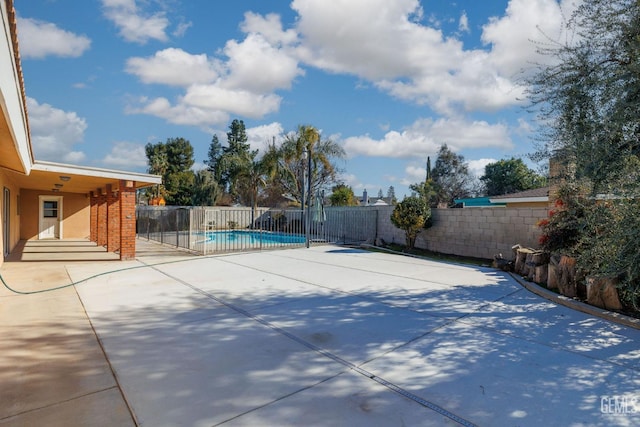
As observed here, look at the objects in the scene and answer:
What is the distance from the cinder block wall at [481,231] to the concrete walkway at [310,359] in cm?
393

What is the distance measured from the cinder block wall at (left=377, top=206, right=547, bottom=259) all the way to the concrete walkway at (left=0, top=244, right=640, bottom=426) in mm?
3931

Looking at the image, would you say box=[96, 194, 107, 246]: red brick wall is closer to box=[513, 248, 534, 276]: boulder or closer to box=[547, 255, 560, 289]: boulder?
box=[513, 248, 534, 276]: boulder

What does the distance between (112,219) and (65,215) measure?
723 centimetres

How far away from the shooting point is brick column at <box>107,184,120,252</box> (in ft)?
37.9

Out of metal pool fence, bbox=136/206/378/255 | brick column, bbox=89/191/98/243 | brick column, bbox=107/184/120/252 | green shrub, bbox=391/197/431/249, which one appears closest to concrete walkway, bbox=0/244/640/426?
green shrub, bbox=391/197/431/249

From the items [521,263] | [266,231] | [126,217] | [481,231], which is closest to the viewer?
[521,263]

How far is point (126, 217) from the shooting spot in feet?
31.8

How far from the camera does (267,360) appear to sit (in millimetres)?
3287

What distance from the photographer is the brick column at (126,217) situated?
9.65 metres

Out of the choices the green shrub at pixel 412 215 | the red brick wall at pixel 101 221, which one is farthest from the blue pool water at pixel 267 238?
the green shrub at pixel 412 215

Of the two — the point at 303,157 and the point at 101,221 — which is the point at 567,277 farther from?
the point at 303,157

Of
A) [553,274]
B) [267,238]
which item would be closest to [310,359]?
[553,274]

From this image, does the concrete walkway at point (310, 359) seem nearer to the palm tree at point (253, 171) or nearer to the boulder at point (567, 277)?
the boulder at point (567, 277)

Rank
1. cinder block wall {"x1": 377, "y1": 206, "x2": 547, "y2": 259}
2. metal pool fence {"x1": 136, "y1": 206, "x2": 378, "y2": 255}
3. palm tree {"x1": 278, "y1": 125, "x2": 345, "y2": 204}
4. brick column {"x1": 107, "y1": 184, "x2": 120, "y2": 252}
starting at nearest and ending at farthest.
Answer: cinder block wall {"x1": 377, "y1": 206, "x2": 547, "y2": 259}
brick column {"x1": 107, "y1": 184, "x2": 120, "y2": 252}
metal pool fence {"x1": 136, "y1": 206, "x2": 378, "y2": 255}
palm tree {"x1": 278, "y1": 125, "x2": 345, "y2": 204}
